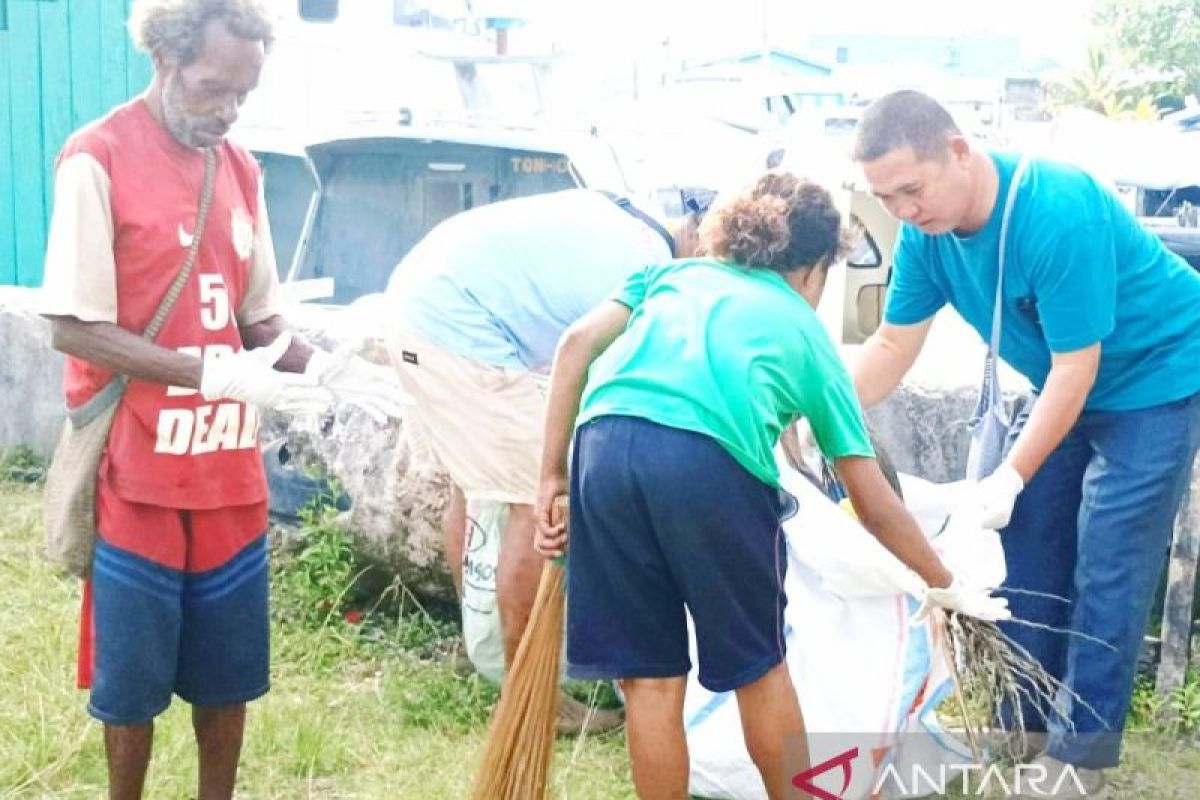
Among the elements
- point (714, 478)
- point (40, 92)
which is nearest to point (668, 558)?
point (714, 478)

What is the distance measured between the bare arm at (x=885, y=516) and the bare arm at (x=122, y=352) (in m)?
1.23

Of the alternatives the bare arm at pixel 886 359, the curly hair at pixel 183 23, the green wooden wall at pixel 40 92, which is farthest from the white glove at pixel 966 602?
the green wooden wall at pixel 40 92

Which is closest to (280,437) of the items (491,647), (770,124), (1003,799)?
(491,647)

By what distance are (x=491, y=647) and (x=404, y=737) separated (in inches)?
12.5

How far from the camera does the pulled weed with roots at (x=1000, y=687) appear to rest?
131 inches

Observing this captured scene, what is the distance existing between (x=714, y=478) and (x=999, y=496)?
2.84ft

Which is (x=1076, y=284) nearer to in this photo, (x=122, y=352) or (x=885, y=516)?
(x=885, y=516)

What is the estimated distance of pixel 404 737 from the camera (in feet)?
13.1

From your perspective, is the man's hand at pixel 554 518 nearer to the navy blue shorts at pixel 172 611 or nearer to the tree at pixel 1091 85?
the navy blue shorts at pixel 172 611

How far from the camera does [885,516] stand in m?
2.96

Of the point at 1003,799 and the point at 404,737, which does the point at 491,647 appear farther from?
the point at 1003,799

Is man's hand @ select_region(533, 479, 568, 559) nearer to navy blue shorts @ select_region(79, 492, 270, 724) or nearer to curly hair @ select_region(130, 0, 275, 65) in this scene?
navy blue shorts @ select_region(79, 492, 270, 724)

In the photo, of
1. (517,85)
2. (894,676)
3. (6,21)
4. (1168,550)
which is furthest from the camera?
(517,85)

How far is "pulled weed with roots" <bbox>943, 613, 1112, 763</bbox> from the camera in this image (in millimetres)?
3322
